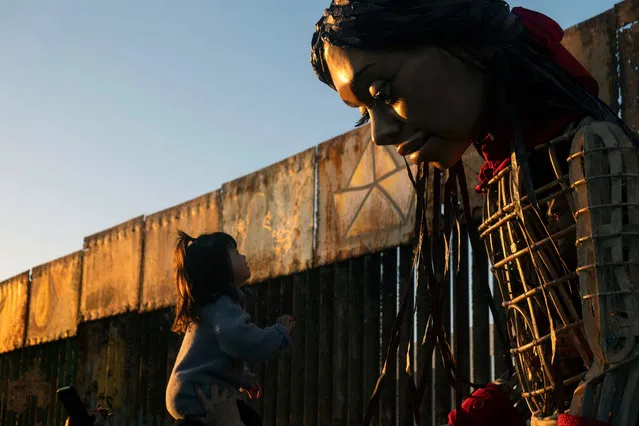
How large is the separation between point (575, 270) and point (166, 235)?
18.0 feet

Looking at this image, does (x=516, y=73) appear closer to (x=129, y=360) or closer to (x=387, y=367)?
(x=387, y=367)

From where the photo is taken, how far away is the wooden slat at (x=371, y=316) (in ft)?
15.9

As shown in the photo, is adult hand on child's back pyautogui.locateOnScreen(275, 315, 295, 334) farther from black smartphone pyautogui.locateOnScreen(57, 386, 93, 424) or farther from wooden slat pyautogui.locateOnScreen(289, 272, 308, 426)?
wooden slat pyautogui.locateOnScreen(289, 272, 308, 426)

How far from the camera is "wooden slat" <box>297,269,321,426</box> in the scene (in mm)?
5281

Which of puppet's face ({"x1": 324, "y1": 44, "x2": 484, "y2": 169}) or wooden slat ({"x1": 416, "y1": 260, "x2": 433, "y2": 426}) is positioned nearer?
puppet's face ({"x1": 324, "y1": 44, "x2": 484, "y2": 169})

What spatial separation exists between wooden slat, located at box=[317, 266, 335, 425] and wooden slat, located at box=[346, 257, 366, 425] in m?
0.21

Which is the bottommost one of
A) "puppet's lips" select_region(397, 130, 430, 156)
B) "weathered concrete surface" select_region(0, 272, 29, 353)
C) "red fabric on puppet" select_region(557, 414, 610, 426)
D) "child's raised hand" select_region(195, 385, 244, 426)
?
"red fabric on puppet" select_region(557, 414, 610, 426)

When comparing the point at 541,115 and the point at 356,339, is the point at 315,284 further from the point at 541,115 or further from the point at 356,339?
the point at 541,115

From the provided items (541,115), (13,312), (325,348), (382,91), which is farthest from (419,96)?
(13,312)

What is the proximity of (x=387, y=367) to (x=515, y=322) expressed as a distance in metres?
0.29

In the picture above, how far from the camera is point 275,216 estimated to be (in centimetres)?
566

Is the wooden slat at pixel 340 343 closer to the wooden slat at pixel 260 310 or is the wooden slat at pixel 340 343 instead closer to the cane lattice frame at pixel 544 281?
→ the wooden slat at pixel 260 310

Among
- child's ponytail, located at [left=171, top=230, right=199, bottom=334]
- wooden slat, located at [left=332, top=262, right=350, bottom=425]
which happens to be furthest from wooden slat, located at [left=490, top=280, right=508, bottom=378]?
child's ponytail, located at [left=171, top=230, right=199, bottom=334]

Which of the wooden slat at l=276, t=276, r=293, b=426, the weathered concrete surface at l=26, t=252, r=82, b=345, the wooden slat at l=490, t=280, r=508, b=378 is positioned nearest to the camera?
the wooden slat at l=490, t=280, r=508, b=378
